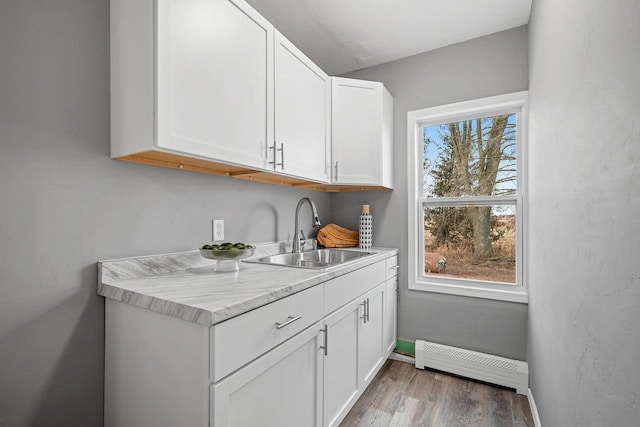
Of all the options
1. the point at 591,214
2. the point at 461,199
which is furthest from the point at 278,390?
the point at 461,199

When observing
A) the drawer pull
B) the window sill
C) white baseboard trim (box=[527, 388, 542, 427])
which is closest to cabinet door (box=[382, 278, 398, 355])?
the window sill

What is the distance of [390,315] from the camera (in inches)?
94.3

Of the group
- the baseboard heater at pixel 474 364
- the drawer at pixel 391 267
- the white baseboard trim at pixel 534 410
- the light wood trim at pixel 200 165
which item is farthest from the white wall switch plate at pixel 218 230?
the white baseboard trim at pixel 534 410

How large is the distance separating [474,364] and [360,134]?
74.9 inches

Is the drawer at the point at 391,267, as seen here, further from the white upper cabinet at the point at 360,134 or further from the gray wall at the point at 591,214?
the gray wall at the point at 591,214

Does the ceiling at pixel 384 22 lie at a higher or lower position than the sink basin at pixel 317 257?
higher

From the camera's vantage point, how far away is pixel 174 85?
115cm

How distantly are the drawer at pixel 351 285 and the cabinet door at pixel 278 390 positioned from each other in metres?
0.16

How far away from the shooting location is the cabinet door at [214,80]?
1.13m

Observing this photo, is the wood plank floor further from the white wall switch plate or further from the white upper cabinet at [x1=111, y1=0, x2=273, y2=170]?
the white upper cabinet at [x1=111, y1=0, x2=273, y2=170]

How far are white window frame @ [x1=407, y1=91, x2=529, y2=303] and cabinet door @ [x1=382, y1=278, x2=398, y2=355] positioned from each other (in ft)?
0.58

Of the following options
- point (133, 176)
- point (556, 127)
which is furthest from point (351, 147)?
point (133, 176)

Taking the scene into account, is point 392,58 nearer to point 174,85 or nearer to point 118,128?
point 174,85

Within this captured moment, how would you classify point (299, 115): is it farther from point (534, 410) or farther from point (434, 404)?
point (534, 410)
